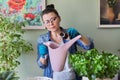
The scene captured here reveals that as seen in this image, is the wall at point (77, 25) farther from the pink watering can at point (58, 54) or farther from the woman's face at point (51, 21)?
the pink watering can at point (58, 54)

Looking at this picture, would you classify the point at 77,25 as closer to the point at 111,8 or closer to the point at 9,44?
the point at 111,8

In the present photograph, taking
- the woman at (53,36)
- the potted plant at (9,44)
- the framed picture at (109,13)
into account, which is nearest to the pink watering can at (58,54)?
the woman at (53,36)

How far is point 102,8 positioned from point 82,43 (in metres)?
0.42

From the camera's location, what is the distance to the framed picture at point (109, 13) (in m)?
1.72

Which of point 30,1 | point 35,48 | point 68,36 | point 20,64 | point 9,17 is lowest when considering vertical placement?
point 20,64

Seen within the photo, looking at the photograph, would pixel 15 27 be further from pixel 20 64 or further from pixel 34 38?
pixel 20 64

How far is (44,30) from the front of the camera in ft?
5.62

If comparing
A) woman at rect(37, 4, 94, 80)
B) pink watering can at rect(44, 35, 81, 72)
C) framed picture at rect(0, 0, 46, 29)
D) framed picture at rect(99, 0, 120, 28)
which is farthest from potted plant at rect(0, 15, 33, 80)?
framed picture at rect(99, 0, 120, 28)

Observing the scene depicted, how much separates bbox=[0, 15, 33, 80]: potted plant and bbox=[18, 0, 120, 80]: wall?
0.47 ft

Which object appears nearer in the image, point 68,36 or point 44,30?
point 68,36

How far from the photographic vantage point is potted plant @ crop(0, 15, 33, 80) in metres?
1.54

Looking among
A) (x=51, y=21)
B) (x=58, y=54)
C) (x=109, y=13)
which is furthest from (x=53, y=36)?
(x=109, y=13)

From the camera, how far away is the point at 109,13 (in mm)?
1729

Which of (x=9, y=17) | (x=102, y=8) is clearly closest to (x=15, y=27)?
(x=9, y=17)
